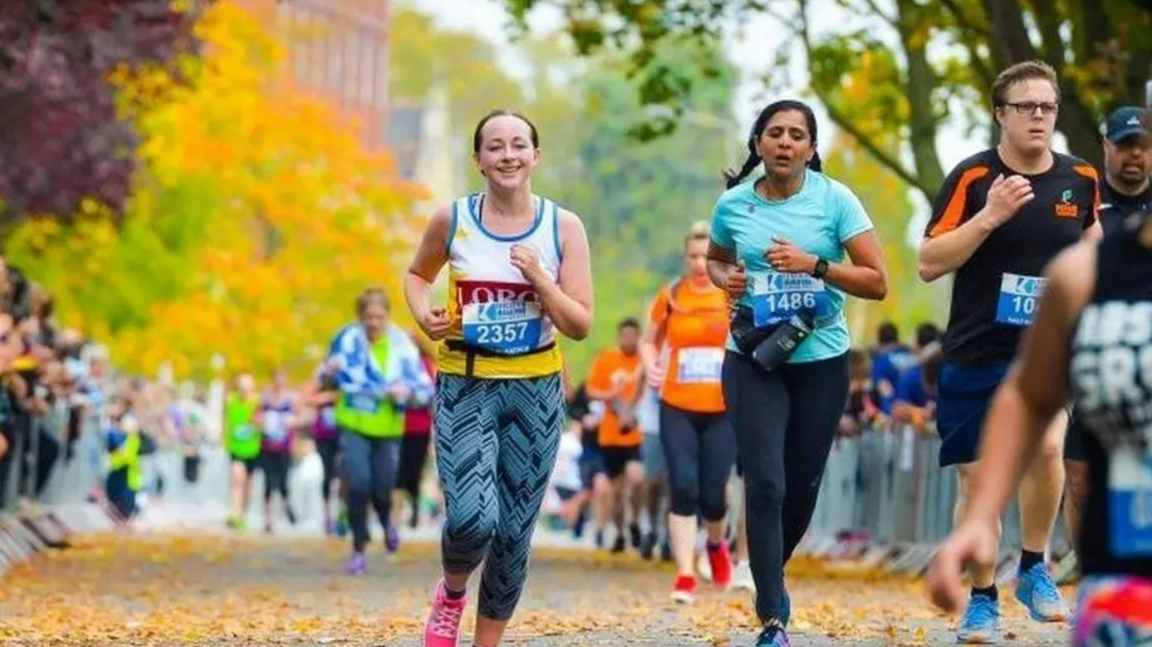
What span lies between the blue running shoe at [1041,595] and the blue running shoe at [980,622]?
0.75ft

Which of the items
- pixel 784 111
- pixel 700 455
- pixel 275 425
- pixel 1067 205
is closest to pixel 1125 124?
pixel 1067 205

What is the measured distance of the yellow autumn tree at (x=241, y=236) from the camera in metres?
55.0

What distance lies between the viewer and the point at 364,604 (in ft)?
56.4

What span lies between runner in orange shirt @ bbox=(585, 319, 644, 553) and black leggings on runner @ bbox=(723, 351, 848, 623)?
48.1 ft

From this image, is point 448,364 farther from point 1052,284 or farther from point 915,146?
point 915,146

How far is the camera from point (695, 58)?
29609 mm

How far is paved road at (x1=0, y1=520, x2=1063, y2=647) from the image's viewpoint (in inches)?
518

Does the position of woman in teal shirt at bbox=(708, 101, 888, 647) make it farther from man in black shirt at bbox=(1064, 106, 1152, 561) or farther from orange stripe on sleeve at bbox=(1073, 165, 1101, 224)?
man in black shirt at bbox=(1064, 106, 1152, 561)

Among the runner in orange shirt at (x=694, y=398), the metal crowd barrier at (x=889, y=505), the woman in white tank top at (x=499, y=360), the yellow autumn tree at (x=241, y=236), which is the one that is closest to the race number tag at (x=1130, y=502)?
the woman in white tank top at (x=499, y=360)

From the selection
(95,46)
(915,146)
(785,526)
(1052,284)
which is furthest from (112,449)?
(1052,284)

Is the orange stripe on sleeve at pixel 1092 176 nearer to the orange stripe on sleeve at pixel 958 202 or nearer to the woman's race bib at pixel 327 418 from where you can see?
the orange stripe on sleeve at pixel 958 202

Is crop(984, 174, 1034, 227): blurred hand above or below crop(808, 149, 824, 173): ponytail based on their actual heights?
below

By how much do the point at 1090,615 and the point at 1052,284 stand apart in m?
0.59

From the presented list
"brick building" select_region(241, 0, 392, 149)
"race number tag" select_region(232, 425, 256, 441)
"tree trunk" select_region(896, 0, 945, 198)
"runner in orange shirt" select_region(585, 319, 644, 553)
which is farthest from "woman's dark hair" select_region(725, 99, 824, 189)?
"brick building" select_region(241, 0, 392, 149)
